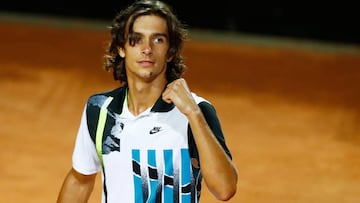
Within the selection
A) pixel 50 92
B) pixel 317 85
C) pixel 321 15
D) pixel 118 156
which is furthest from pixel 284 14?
pixel 118 156

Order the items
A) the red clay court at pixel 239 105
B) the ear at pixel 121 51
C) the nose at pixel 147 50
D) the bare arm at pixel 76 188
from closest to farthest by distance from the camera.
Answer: the nose at pixel 147 50 → the ear at pixel 121 51 → the bare arm at pixel 76 188 → the red clay court at pixel 239 105

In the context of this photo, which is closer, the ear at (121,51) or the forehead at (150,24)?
the forehead at (150,24)

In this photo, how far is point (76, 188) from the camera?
13.6ft

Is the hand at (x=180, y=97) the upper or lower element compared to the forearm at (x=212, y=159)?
upper

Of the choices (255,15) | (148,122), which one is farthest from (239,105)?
(148,122)

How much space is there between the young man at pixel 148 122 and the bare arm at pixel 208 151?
1.1 inches

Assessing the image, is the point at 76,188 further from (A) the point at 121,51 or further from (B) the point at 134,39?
(B) the point at 134,39

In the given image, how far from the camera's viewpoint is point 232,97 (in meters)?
10.7

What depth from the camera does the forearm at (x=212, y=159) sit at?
3.54 metres

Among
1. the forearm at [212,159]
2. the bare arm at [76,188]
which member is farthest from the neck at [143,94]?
the bare arm at [76,188]

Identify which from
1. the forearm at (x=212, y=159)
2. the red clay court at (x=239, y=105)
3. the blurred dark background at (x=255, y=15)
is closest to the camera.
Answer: the forearm at (x=212, y=159)

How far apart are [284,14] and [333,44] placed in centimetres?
98

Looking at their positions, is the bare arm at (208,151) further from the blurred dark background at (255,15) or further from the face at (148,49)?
the blurred dark background at (255,15)

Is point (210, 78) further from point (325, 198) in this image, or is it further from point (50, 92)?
point (325, 198)
